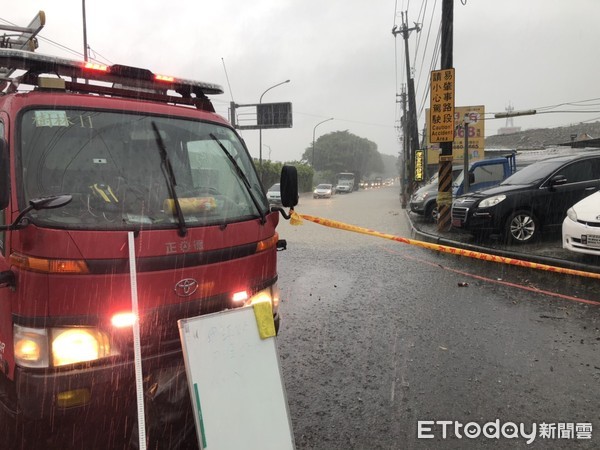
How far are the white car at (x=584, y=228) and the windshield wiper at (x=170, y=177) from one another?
611 cm

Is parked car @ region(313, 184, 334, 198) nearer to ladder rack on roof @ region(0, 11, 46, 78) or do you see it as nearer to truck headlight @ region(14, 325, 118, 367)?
ladder rack on roof @ region(0, 11, 46, 78)

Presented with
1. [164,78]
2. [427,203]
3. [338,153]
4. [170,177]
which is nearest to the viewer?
[170,177]

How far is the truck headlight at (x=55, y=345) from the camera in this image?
2.15 metres

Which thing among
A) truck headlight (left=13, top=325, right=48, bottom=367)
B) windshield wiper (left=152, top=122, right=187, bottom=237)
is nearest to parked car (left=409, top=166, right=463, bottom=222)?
windshield wiper (left=152, top=122, right=187, bottom=237)

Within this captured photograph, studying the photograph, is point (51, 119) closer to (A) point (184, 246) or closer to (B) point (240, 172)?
(A) point (184, 246)

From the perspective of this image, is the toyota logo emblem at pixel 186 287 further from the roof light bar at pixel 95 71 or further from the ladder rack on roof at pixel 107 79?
the roof light bar at pixel 95 71

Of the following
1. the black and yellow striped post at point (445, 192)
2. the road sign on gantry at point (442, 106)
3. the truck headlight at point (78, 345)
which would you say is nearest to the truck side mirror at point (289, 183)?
the truck headlight at point (78, 345)

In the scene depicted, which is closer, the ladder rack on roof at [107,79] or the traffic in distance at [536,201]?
the ladder rack on roof at [107,79]

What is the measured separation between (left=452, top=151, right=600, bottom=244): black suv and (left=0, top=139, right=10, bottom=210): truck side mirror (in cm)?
843

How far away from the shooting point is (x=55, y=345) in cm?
216

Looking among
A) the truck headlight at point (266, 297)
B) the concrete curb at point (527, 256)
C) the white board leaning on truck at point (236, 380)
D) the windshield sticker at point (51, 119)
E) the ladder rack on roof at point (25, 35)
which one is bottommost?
the concrete curb at point (527, 256)

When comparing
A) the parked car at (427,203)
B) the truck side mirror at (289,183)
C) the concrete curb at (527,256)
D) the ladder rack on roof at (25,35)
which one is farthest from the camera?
the parked car at (427,203)

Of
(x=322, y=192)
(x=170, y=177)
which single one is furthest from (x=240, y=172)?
(x=322, y=192)

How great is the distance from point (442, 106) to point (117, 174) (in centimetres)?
1045
